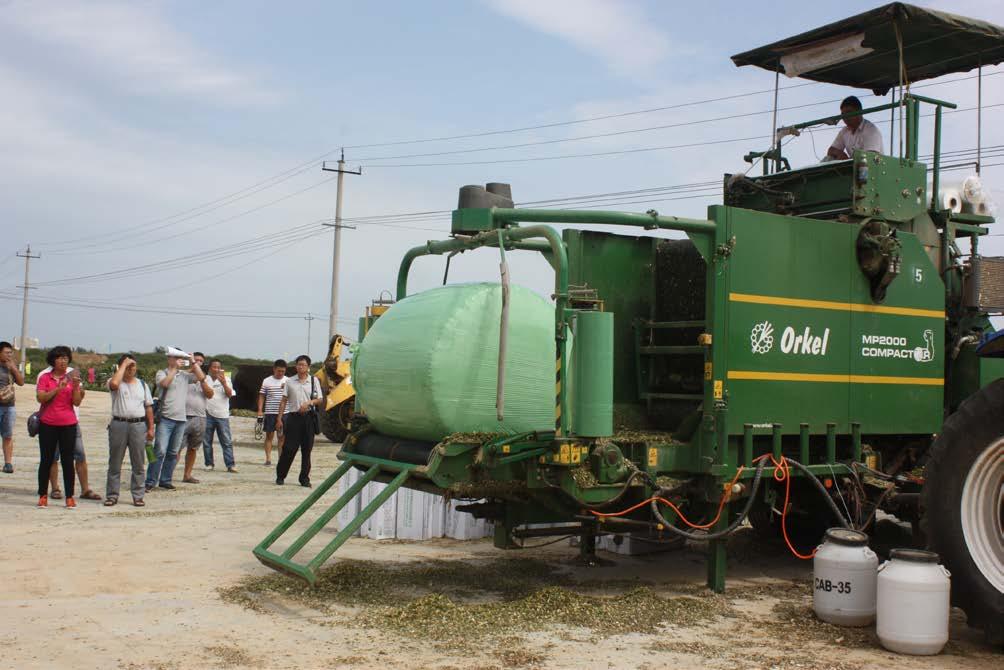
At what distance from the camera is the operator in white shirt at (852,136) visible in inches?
345

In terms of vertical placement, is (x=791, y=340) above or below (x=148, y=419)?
above

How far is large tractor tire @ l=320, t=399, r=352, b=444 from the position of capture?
66.7 ft

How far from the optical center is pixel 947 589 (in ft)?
18.7

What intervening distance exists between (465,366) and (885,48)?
16.4 ft

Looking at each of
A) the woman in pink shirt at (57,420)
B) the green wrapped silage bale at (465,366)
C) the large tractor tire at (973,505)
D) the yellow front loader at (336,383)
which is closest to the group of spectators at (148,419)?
the woman in pink shirt at (57,420)

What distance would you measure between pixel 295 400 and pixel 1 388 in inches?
157

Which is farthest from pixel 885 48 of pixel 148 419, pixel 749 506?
pixel 148 419

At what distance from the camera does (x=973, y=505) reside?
5.93m

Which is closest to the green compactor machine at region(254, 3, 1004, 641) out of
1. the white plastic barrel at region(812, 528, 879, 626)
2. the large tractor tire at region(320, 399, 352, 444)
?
Answer: the white plastic barrel at region(812, 528, 879, 626)

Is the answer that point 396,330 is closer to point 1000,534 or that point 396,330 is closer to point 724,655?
point 724,655

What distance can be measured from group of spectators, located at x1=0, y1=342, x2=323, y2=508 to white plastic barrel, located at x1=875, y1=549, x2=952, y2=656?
8409mm

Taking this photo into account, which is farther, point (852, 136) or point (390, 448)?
point (852, 136)

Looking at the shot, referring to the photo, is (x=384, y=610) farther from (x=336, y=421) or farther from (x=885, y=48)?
(x=336, y=421)

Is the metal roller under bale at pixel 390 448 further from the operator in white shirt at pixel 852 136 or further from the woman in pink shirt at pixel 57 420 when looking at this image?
the woman in pink shirt at pixel 57 420
